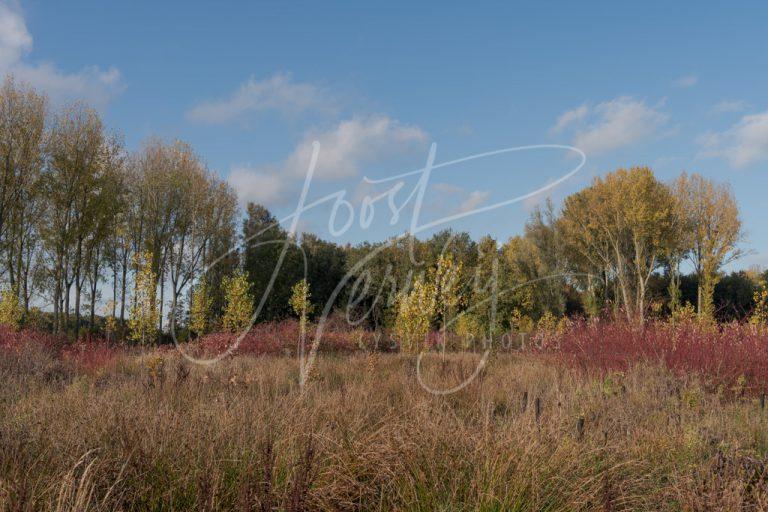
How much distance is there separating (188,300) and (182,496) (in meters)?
24.2

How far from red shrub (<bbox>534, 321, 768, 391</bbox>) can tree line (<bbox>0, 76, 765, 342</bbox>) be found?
7.57 meters

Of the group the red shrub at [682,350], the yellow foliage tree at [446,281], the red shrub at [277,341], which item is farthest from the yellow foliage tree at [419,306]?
the red shrub at [277,341]

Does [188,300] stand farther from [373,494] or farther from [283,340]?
[373,494]

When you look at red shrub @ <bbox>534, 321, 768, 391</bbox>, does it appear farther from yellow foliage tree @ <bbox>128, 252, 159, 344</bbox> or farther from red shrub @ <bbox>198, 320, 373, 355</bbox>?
yellow foliage tree @ <bbox>128, 252, 159, 344</bbox>

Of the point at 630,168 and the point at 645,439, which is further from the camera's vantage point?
the point at 630,168

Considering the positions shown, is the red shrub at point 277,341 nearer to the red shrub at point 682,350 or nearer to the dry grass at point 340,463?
the red shrub at point 682,350

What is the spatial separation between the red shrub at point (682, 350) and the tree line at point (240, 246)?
757 centimetres

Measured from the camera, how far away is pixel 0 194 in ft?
72.7

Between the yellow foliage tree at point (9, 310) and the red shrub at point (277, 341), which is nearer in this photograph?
the red shrub at point (277, 341)

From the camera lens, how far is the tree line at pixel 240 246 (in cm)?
2227

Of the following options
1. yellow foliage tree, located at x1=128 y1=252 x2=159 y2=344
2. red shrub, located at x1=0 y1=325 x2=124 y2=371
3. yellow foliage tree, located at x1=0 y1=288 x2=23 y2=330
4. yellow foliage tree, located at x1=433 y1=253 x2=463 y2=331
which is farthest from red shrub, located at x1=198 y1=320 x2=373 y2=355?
yellow foliage tree, located at x1=0 y1=288 x2=23 y2=330

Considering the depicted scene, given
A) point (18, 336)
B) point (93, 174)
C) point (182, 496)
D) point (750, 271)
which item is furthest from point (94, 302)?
point (750, 271)

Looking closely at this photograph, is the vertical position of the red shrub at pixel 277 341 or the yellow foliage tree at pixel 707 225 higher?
the yellow foliage tree at pixel 707 225

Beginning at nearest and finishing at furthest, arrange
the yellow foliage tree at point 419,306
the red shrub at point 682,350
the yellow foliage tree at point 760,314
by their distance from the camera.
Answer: the red shrub at point 682,350 < the yellow foliage tree at point 419,306 < the yellow foliage tree at point 760,314
